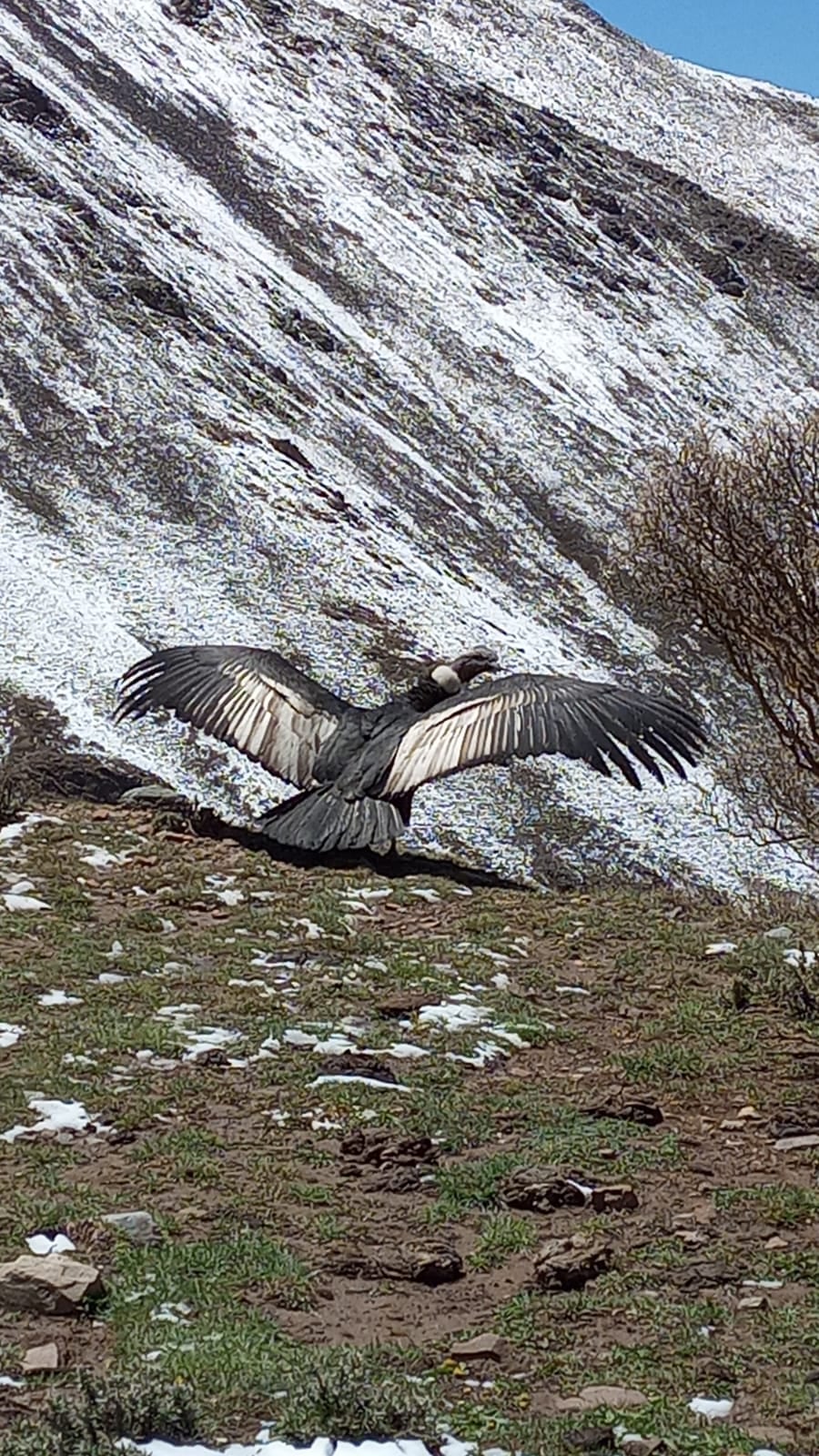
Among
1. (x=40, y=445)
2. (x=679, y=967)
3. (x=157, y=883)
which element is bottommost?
(x=40, y=445)

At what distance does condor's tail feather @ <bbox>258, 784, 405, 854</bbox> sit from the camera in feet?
36.6

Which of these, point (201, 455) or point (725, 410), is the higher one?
point (725, 410)

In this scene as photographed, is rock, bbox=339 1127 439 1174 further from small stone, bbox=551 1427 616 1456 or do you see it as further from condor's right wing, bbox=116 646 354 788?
condor's right wing, bbox=116 646 354 788

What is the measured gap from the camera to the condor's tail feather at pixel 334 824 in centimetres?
1114

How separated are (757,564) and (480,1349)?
8.32 metres

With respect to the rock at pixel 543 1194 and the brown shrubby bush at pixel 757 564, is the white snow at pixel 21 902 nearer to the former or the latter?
the rock at pixel 543 1194

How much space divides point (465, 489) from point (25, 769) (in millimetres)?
24382

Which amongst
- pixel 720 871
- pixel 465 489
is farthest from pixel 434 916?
pixel 465 489

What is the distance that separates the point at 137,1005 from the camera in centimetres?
811

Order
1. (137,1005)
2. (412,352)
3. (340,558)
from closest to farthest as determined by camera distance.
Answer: (137,1005)
(340,558)
(412,352)

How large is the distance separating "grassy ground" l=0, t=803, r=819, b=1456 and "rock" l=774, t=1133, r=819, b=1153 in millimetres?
53

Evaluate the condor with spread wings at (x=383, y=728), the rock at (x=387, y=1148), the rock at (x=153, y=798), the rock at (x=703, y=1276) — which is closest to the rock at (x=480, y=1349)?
the rock at (x=703, y=1276)

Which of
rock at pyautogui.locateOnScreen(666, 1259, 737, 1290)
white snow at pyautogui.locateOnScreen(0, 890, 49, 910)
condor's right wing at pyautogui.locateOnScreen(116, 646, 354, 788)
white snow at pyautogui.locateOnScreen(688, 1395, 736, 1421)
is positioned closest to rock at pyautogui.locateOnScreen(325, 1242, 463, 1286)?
rock at pyautogui.locateOnScreen(666, 1259, 737, 1290)

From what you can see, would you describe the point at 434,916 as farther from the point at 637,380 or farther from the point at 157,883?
the point at 637,380
